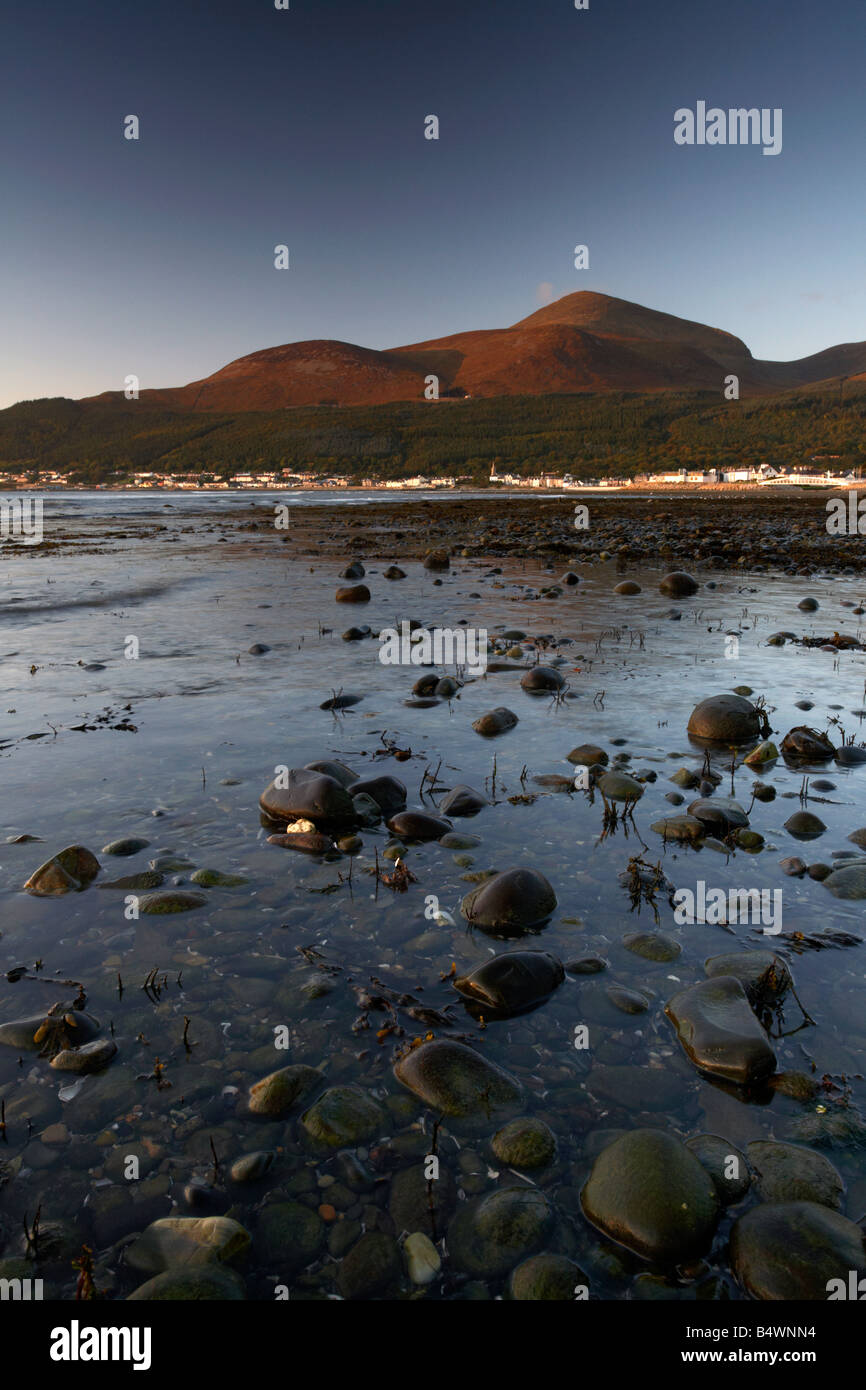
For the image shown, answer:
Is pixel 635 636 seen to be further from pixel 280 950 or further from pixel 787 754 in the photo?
pixel 280 950

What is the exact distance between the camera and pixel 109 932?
4.95 metres

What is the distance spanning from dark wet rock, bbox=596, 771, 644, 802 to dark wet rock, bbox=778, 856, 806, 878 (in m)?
1.53

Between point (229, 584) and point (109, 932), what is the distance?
20256 millimetres

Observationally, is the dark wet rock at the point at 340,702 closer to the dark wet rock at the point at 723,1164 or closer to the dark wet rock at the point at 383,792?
the dark wet rock at the point at 383,792

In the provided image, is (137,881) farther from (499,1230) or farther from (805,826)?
(805,826)

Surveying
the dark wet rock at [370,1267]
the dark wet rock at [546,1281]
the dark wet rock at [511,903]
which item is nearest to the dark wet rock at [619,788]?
the dark wet rock at [511,903]

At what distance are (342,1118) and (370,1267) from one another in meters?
0.71

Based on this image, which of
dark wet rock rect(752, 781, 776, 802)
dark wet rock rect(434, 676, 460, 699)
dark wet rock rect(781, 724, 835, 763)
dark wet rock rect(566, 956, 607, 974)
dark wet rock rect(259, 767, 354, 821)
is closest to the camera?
dark wet rock rect(566, 956, 607, 974)

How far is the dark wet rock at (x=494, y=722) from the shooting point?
9.02 m

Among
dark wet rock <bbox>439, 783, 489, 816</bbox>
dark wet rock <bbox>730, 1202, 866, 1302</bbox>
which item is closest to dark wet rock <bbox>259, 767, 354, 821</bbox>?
dark wet rock <bbox>439, 783, 489, 816</bbox>

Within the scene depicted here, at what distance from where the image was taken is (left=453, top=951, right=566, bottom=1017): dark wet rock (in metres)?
4.30

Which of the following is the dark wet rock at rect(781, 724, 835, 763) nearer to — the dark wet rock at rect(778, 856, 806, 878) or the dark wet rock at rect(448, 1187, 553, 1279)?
the dark wet rock at rect(778, 856, 806, 878)
